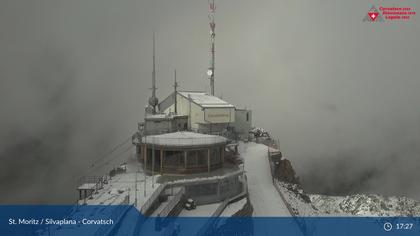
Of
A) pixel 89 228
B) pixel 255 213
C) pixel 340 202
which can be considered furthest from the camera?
pixel 340 202

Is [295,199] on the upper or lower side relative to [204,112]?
lower

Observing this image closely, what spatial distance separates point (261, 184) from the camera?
34.5 meters

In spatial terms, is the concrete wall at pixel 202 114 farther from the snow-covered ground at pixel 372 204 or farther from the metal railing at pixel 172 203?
the snow-covered ground at pixel 372 204

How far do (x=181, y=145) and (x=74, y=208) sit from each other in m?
9.81

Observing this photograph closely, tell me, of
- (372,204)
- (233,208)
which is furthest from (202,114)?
(372,204)

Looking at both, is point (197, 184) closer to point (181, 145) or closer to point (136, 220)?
point (181, 145)

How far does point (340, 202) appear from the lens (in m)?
109

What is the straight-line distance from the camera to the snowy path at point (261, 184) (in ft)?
96.2

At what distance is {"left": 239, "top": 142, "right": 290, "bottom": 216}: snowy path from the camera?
29312mm

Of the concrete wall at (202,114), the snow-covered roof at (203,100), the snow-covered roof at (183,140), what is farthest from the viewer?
the snow-covered roof at (203,100)

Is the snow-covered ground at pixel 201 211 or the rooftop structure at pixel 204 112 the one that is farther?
the rooftop structure at pixel 204 112

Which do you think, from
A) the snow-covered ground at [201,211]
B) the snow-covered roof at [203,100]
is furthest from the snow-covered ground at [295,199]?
the snow-covered roof at [203,100]

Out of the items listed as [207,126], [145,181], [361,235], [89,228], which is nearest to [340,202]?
[361,235]

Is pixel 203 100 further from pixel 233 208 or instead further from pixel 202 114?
pixel 233 208
